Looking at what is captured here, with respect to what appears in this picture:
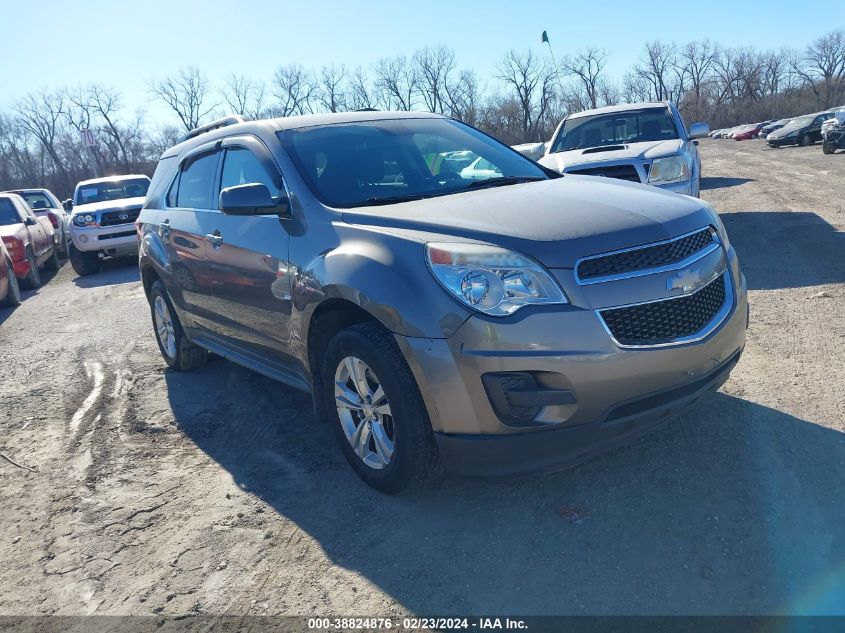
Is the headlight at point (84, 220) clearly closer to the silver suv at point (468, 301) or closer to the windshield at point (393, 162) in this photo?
the silver suv at point (468, 301)

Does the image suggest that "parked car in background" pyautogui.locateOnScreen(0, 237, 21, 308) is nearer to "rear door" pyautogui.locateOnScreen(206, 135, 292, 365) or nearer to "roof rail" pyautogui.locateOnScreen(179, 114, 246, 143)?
"roof rail" pyautogui.locateOnScreen(179, 114, 246, 143)

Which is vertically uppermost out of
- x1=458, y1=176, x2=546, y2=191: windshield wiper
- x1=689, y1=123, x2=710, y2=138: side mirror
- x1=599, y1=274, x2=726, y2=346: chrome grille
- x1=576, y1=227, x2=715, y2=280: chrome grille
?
x1=458, y1=176, x2=546, y2=191: windshield wiper

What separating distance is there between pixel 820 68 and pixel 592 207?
116 metres

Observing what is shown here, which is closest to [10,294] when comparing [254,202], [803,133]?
[254,202]

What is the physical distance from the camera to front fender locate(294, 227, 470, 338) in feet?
9.41

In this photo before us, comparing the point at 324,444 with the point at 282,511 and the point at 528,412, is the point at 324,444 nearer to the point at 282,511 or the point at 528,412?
the point at 282,511

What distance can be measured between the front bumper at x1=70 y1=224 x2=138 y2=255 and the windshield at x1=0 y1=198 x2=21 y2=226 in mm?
996

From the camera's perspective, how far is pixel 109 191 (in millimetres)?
14930

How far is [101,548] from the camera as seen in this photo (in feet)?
10.8

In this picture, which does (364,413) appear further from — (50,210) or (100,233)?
(50,210)

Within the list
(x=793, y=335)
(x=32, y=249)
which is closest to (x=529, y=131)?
(x=32, y=249)

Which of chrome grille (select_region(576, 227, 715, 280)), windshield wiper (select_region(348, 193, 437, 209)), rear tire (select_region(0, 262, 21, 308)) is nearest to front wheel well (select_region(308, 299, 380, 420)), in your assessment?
windshield wiper (select_region(348, 193, 437, 209))

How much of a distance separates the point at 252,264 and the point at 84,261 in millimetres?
11068

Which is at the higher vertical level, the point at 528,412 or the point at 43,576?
the point at 528,412
